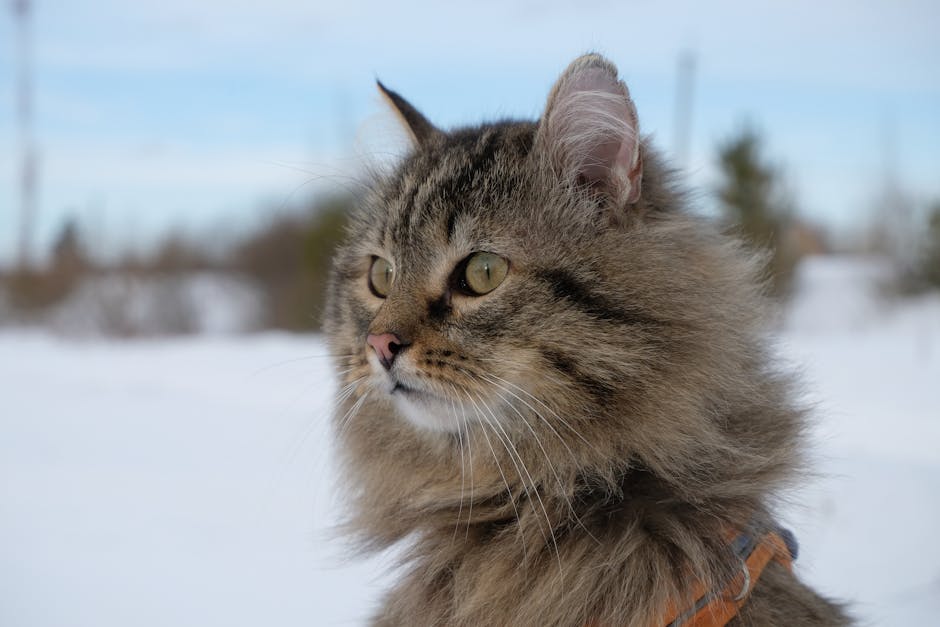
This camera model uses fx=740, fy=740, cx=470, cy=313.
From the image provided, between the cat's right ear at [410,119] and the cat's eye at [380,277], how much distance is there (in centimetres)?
41

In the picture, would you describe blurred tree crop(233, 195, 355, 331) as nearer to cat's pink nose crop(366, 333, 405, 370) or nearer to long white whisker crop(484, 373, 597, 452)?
cat's pink nose crop(366, 333, 405, 370)

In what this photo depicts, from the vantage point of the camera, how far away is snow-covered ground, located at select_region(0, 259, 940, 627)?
2637mm

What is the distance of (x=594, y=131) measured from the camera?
5.77 ft

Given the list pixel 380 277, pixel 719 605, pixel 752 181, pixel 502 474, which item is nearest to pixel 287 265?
pixel 752 181

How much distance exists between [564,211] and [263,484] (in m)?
2.78

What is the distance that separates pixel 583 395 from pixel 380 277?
72cm

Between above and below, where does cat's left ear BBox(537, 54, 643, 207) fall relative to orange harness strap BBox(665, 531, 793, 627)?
above

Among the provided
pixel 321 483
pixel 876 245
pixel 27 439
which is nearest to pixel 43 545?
pixel 321 483

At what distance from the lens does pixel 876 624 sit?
210 centimetres

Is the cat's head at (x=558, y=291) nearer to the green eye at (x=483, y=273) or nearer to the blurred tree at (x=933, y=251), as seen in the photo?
the green eye at (x=483, y=273)

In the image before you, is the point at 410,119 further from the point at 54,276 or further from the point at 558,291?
the point at 54,276

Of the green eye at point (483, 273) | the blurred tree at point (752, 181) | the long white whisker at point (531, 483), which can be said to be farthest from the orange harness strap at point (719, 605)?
the blurred tree at point (752, 181)

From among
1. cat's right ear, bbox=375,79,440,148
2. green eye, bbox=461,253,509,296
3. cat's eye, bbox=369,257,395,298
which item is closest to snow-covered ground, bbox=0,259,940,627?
cat's eye, bbox=369,257,395,298

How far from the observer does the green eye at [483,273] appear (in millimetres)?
1710
